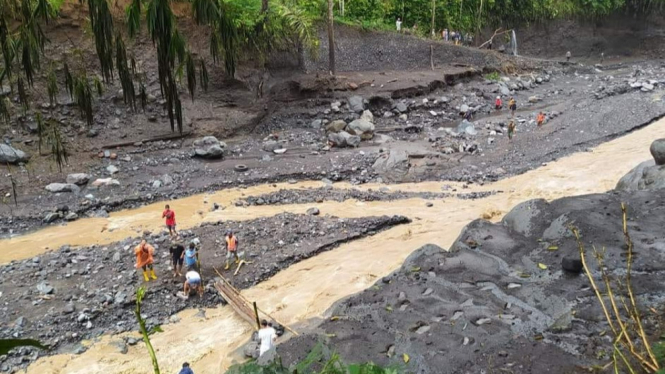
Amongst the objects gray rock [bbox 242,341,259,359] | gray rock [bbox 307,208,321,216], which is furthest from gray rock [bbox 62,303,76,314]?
gray rock [bbox 307,208,321,216]

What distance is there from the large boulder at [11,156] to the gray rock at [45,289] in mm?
7129

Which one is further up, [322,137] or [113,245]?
[322,137]

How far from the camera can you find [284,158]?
1877cm

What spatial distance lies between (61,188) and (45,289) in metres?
6.32

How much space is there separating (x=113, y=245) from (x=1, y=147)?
22.9 feet

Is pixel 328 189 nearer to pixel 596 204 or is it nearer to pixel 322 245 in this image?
pixel 322 245

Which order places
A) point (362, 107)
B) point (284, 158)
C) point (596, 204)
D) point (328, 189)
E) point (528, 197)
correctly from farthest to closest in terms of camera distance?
point (362, 107)
point (284, 158)
point (328, 189)
point (528, 197)
point (596, 204)

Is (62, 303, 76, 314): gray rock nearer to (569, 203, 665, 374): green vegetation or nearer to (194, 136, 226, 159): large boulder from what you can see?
(569, 203, 665, 374): green vegetation

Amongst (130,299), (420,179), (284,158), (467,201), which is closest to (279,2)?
Answer: (284,158)

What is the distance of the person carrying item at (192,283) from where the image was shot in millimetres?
10375

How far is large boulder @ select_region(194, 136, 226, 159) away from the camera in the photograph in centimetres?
1862

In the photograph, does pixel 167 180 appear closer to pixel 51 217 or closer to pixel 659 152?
pixel 51 217

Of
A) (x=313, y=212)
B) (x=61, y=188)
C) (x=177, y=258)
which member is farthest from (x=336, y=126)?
(x=177, y=258)

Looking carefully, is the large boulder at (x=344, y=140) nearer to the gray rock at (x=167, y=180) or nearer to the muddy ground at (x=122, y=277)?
the gray rock at (x=167, y=180)
